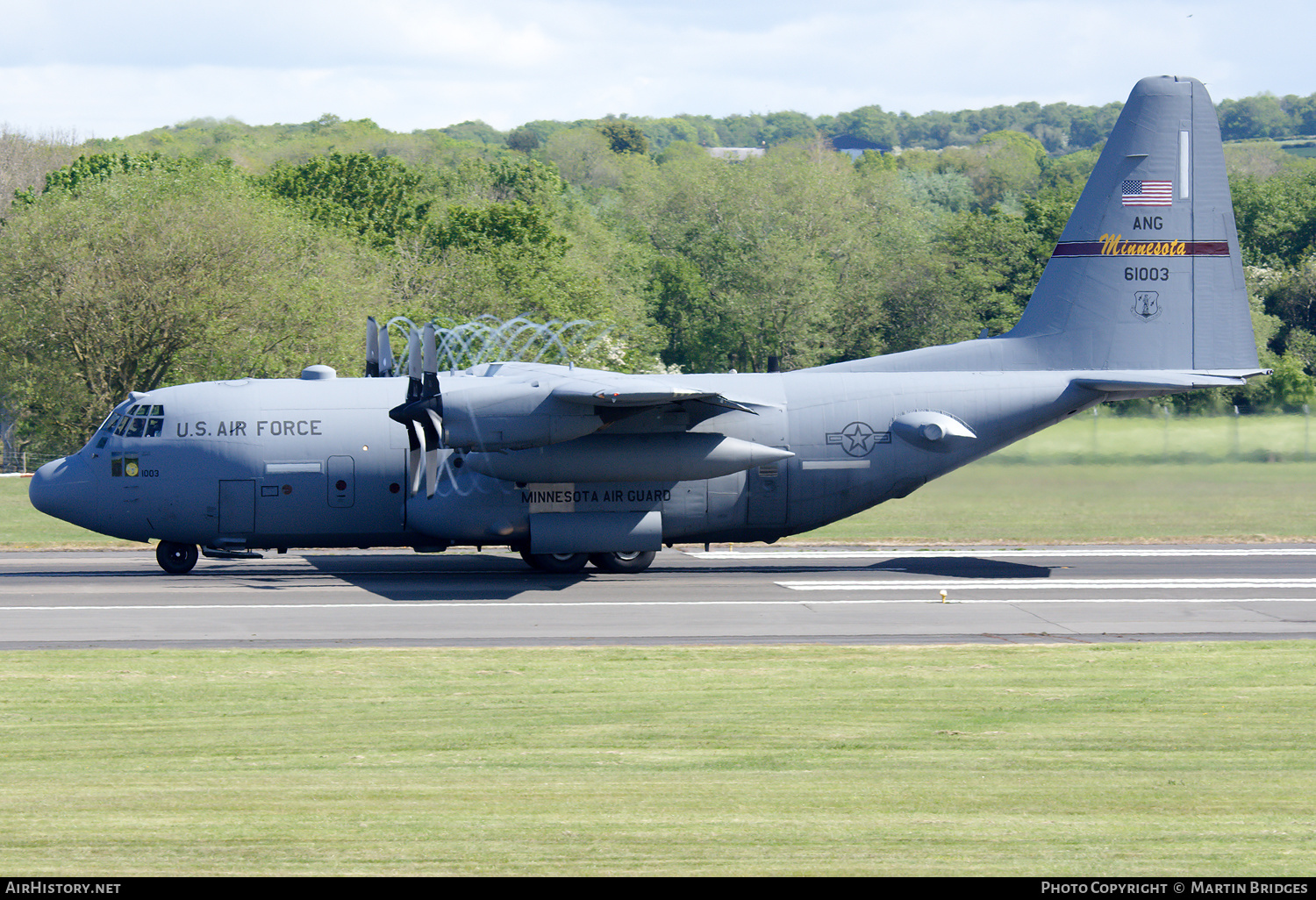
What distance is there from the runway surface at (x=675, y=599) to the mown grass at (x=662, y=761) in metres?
1.72

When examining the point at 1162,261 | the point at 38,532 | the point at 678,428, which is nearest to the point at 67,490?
the point at 38,532

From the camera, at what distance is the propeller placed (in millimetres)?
23997

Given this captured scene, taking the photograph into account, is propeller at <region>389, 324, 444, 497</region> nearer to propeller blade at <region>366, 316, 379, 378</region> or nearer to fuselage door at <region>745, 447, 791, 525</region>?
propeller blade at <region>366, 316, 379, 378</region>

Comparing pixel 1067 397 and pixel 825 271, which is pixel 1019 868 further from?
pixel 825 271

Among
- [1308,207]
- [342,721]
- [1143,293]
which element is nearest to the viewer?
[342,721]

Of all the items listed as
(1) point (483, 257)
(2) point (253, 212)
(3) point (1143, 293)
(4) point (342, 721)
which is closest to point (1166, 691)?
(4) point (342, 721)

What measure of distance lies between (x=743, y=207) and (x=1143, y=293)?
237ft

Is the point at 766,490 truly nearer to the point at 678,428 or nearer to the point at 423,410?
the point at 678,428

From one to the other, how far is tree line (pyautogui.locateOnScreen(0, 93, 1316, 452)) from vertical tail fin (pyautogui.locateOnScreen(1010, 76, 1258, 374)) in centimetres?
404

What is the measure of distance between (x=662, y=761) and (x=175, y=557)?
725 inches

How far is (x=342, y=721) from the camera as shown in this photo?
13844mm

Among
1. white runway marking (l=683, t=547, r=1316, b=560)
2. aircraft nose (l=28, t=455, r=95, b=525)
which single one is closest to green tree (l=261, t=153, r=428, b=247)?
white runway marking (l=683, t=547, r=1316, b=560)

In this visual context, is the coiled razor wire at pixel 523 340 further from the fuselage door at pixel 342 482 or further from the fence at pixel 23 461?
the fence at pixel 23 461

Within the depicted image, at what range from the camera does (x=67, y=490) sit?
26.2 meters
